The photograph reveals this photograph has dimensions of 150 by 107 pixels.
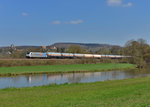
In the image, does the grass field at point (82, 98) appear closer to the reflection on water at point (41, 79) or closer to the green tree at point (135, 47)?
the reflection on water at point (41, 79)

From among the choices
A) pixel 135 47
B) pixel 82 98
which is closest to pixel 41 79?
pixel 82 98

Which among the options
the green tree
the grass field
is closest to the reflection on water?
the grass field

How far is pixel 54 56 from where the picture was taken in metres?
74.1

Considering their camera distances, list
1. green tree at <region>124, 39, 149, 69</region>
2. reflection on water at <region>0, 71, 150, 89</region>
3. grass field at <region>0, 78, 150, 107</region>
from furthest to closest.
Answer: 1. green tree at <region>124, 39, 149, 69</region>
2. reflection on water at <region>0, 71, 150, 89</region>
3. grass field at <region>0, 78, 150, 107</region>

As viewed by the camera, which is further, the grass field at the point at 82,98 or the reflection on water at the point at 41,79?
the reflection on water at the point at 41,79

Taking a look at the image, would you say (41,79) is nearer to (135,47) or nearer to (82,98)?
(82,98)

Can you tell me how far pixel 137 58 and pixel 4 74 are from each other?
5182 cm

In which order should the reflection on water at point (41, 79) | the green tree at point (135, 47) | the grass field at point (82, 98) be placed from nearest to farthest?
the grass field at point (82, 98) < the reflection on water at point (41, 79) < the green tree at point (135, 47)

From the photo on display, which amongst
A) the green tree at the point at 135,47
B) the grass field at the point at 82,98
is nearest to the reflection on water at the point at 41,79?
the grass field at the point at 82,98

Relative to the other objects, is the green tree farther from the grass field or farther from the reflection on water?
the grass field

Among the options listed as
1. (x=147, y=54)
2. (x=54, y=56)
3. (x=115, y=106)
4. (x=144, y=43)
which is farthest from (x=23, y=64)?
(x=144, y=43)

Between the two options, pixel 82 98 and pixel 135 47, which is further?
pixel 135 47

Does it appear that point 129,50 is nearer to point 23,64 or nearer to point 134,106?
point 23,64

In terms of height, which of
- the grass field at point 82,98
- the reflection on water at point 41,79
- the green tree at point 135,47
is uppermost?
the green tree at point 135,47
